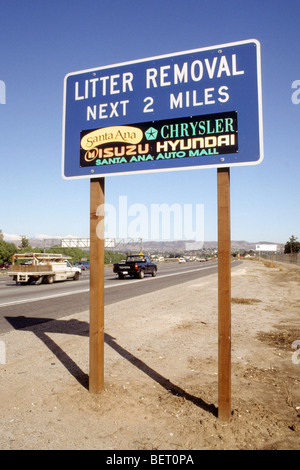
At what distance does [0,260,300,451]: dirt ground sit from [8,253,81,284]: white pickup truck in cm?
1421

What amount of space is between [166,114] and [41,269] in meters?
20.3

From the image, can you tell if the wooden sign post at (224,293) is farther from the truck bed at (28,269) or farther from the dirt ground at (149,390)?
the truck bed at (28,269)

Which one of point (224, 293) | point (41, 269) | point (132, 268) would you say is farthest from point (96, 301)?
point (132, 268)

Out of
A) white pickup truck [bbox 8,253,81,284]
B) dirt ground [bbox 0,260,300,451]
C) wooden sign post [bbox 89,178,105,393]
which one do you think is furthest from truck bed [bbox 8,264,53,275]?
wooden sign post [bbox 89,178,105,393]

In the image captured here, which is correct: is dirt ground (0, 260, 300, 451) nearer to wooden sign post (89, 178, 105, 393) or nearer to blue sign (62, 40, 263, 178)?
wooden sign post (89, 178, 105, 393)

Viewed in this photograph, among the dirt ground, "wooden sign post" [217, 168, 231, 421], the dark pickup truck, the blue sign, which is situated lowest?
the dirt ground

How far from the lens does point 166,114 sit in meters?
4.40

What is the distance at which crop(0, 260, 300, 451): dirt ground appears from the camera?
11.1ft

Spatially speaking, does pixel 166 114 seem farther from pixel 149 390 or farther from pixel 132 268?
pixel 132 268

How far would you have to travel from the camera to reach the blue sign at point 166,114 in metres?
3.98

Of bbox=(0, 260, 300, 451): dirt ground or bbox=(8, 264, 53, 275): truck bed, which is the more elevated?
bbox=(8, 264, 53, 275): truck bed

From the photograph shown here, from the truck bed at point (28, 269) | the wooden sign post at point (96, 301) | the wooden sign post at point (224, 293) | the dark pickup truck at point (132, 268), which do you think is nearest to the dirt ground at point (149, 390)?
the wooden sign post at point (96, 301)
